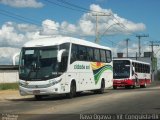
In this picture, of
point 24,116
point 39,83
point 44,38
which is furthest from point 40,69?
point 24,116

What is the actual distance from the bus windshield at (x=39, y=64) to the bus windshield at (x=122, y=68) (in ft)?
73.0

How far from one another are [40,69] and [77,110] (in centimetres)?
772

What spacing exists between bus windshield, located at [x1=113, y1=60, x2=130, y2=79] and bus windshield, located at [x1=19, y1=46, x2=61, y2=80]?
22.3 m

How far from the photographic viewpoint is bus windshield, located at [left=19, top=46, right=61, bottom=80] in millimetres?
26781

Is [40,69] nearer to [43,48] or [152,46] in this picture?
[43,48]

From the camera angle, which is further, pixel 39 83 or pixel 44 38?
pixel 44 38

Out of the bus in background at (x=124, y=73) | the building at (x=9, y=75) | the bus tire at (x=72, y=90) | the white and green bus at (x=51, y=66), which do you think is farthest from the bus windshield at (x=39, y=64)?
the building at (x=9, y=75)

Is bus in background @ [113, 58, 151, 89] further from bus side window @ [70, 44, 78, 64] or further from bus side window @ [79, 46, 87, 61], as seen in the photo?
bus side window @ [70, 44, 78, 64]

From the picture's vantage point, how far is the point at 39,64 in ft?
88.2

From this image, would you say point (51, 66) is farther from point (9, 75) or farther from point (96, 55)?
point (9, 75)

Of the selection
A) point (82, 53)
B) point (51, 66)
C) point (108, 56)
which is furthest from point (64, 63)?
point (108, 56)

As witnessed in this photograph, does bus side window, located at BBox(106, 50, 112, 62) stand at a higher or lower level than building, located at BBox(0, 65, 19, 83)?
higher

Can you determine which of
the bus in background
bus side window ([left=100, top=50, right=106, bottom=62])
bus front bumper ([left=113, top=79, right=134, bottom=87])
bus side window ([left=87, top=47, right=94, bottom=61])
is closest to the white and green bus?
bus side window ([left=87, top=47, right=94, bottom=61])

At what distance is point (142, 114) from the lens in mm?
17812
